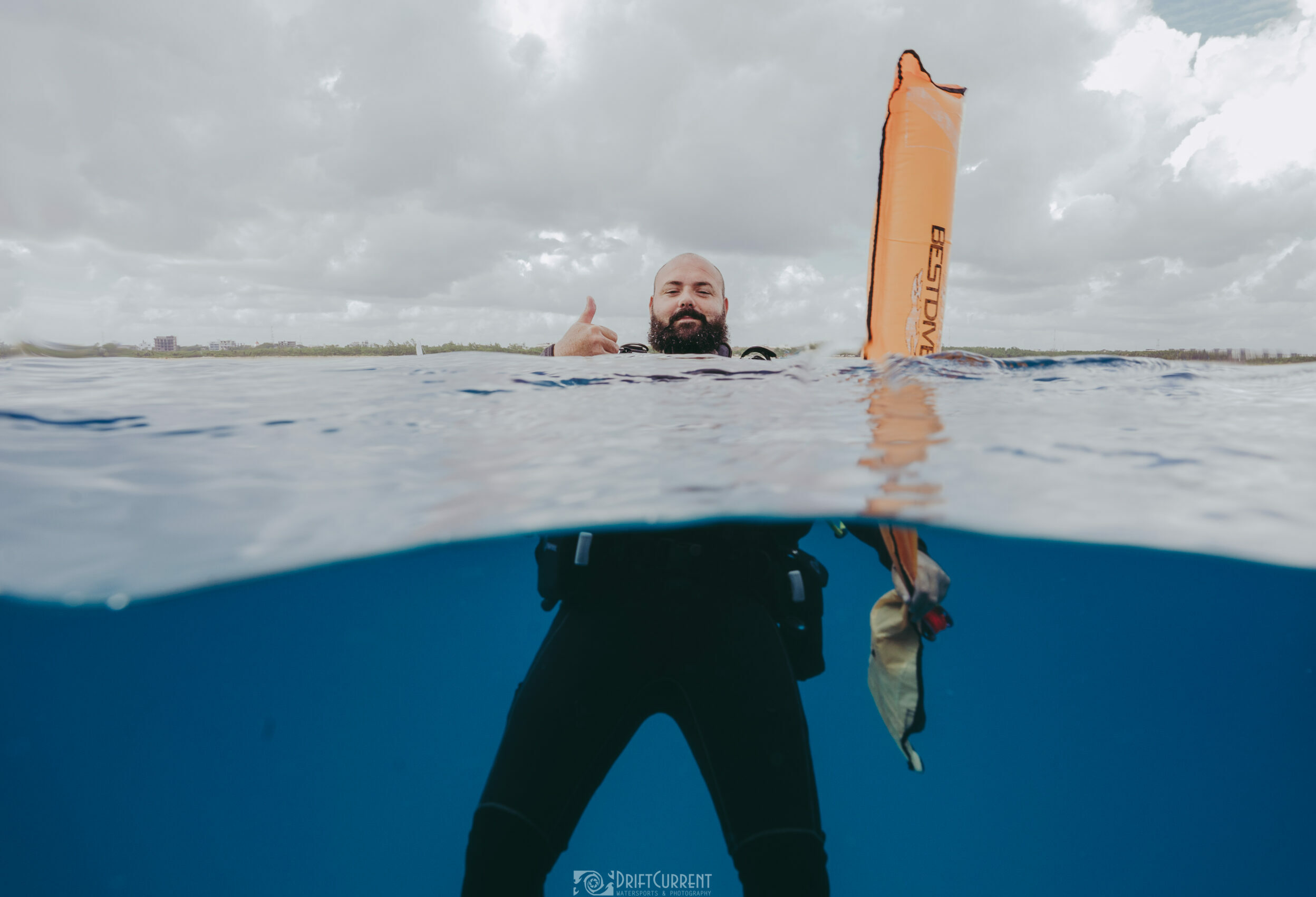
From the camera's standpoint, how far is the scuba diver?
103 inches

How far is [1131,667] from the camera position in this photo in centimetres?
1920

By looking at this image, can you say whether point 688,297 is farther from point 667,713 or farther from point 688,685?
point 667,713

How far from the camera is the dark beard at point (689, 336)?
6.07m

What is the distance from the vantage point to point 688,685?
→ 320 centimetres

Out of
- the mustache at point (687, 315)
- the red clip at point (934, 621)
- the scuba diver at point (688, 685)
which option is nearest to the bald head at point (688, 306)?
the mustache at point (687, 315)

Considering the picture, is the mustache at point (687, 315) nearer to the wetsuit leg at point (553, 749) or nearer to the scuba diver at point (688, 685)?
the scuba diver at point (688, 685)

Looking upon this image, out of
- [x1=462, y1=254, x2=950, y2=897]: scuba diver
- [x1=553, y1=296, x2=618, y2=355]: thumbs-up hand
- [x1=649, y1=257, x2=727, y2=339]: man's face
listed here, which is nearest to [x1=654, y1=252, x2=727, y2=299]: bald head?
[x1=649, y1=257, x2=727, y2=339]: man's face

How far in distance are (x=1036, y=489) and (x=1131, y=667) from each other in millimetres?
20987

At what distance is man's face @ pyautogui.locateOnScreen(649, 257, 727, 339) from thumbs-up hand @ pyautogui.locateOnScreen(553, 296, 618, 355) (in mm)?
672

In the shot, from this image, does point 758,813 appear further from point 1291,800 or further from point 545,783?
point 1291,800

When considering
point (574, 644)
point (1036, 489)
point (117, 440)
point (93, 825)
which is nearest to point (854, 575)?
point (1036, 489)

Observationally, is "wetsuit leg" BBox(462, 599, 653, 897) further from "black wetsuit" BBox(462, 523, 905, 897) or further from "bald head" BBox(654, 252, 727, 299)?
"bald head" BBox(654, 252, 727, 299)

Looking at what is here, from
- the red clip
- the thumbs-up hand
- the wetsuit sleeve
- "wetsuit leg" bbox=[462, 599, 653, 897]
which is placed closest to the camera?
"wetsuit leg" bbox=[462, 599, 653, 897]

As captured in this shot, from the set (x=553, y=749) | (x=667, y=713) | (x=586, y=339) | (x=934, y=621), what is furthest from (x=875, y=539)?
(x=586, y=339)
